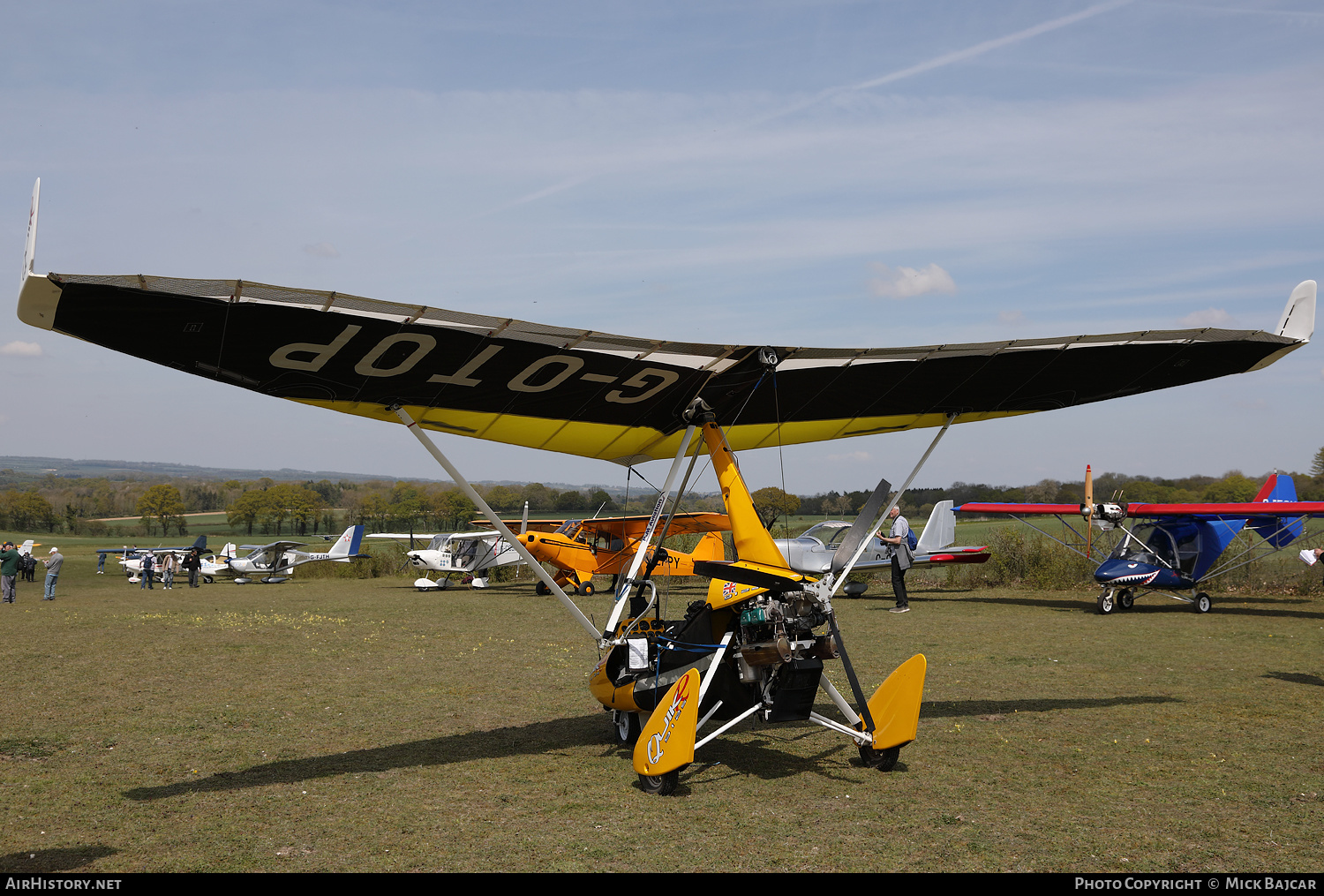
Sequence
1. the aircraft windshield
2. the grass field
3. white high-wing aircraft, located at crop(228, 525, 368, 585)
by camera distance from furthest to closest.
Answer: white high-wing aircraft, located at crop(228, 525, 368, 585), the aircraft windshield, the grass field

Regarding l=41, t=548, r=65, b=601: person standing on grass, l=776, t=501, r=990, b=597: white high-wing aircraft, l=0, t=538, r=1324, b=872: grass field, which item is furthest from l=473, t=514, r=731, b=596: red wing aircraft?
l=41, t=548, r=65, b=601: person standing on grass

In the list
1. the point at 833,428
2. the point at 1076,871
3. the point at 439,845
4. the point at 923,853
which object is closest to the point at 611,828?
the point at 439,845

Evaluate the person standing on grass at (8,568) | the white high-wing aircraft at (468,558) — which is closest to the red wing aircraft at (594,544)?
the white high-wing aircraft at (468,558)

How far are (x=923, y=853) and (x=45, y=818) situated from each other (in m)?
5.43

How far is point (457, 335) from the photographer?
520cm

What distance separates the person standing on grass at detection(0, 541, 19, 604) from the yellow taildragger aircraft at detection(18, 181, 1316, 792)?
19528 mm

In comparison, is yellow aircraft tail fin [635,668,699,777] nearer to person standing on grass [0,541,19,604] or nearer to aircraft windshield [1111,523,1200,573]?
aircraft windshield [1111,523,1200,573]

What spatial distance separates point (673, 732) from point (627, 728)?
→ 1713 millimetres

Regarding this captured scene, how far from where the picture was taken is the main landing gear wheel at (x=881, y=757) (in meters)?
6.21

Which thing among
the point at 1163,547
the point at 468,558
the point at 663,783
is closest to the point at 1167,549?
the point at 1163,547

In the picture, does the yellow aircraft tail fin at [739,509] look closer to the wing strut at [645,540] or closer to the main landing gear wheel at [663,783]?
the wing strut at [645,540]

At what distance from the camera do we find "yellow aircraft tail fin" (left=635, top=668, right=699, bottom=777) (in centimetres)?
562

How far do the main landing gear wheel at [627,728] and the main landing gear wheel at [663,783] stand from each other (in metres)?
1.33

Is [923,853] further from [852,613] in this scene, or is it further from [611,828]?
[852,613]
